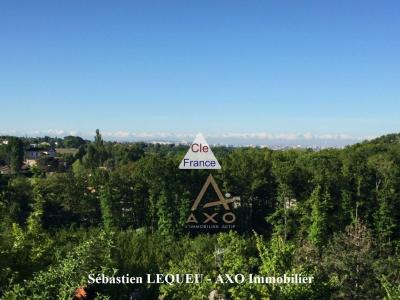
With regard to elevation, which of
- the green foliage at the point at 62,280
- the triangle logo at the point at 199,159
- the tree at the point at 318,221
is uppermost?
the triangle logo at the point at 199,159

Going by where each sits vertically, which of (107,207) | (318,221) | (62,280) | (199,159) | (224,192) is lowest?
(318,221)

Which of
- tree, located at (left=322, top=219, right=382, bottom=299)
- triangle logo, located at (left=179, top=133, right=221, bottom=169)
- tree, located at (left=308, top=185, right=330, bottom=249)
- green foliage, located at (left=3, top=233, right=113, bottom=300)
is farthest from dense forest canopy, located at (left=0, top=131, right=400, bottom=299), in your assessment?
green foliage, located at (left=3, top=233, right=113, bottom=300)

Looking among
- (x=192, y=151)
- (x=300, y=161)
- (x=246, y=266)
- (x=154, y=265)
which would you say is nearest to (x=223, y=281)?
(x=246, y=266)

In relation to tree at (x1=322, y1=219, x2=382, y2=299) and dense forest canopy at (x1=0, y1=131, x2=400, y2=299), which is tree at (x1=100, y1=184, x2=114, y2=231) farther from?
tree at (x1=322, y1=219, x2=382, y2=299)

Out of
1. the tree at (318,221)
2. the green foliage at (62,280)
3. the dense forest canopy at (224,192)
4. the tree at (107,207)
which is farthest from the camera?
the tree at (107,207)

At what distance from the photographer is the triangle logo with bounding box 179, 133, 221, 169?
1209 inches

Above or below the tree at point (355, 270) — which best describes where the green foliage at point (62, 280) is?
above

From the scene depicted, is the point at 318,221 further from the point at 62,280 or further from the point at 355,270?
the point at 62,280

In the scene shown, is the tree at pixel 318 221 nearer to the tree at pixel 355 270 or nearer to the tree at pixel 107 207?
the tree at pixel 355 270

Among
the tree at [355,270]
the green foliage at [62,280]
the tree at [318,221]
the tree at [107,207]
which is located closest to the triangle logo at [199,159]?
the tree at [107,207]

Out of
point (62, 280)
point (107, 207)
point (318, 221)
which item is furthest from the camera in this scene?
point (107, 207)

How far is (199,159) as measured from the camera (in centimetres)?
3203

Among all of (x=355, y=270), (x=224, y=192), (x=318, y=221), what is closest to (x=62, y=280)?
(x=355, y=270)

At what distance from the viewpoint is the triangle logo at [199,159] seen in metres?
Answer: 30.7
